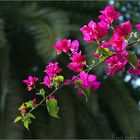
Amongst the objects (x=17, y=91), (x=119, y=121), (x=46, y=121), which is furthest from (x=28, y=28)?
(x=119, y=121)

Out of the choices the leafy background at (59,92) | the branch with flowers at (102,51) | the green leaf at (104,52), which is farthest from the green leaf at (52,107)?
the leafy background at (59,92)

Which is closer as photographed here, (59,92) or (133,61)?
(133,61)

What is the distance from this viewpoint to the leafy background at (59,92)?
12.1 feet

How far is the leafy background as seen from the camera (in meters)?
3.70

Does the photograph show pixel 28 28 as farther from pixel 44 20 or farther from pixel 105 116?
pixel 105 116

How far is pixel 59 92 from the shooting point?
402 centimetres

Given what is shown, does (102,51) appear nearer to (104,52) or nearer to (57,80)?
(104,52)

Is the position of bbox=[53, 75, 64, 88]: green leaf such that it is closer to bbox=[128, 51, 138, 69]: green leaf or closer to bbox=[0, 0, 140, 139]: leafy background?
bbox=[128, 51, 138, 69]: green leaf

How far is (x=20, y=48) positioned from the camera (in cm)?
417

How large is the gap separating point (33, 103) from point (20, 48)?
2939mm

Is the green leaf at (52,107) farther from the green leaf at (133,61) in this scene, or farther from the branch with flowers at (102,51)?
the green leaf at (133,61)

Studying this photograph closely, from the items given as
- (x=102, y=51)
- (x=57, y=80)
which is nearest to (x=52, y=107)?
(x=57, y=80)

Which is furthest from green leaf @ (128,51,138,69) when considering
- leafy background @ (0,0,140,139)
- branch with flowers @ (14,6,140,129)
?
leafy background @ (0,0,140,139)

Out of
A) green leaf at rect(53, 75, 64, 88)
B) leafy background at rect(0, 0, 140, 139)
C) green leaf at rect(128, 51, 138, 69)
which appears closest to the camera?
green leaf at rect(128, 51, 138, 69)
